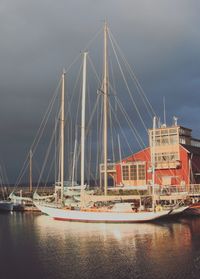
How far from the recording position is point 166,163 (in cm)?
8250

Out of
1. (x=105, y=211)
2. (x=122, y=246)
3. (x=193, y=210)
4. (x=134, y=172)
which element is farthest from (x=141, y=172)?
(x=122, y=246)

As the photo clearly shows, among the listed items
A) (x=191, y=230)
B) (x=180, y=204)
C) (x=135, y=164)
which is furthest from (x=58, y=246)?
(x=135, y=164)

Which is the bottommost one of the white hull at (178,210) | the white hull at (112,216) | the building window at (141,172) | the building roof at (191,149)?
the white hull at (112,216)

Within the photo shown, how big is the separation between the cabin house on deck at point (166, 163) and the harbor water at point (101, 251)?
1853 cm

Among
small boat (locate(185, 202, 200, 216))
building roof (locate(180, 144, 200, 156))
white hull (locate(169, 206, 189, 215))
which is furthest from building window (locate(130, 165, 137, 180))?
white hull (locate(169, 206, 189, 215))

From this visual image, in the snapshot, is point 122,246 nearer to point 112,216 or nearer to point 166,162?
point 112,216

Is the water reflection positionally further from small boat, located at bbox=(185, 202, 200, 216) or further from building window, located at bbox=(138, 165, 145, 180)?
building window, located at bbox=(138, 165, 145, 180)

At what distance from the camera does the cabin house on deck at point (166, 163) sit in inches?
3196

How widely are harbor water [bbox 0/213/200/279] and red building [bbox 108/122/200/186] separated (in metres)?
18.5

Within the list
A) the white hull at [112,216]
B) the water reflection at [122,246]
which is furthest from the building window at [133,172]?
the water reflection at [122,246]

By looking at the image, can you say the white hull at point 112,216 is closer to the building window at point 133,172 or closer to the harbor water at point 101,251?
the harbor water at point 101,251

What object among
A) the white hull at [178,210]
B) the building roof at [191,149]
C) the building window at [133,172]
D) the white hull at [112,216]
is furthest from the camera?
the building window at [133,172]

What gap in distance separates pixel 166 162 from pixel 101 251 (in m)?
41.4

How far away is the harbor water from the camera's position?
35500mm
